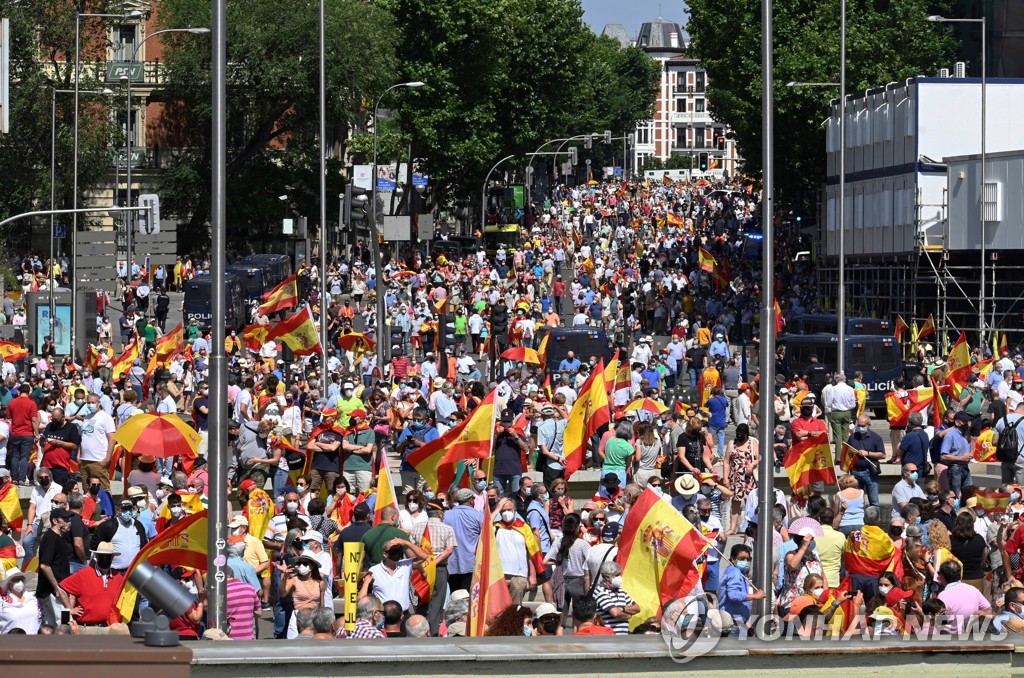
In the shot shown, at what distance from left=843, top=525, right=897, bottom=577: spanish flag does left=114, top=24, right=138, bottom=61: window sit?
233 feet

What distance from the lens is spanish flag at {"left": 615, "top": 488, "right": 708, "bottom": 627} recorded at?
544 inches

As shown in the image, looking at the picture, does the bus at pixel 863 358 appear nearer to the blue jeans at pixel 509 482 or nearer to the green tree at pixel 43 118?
the blue jeans at pixel 509 482

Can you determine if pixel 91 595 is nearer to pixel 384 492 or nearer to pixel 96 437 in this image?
pixel 384 492

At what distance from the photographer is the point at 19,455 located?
24.7 m

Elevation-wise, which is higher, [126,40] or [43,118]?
[126,40]

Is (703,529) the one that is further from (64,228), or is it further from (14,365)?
(64,228)

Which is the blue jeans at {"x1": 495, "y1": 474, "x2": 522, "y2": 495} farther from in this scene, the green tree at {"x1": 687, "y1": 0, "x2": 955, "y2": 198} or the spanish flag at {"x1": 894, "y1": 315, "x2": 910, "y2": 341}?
the green tree at {"x1": 687, "y1": 0, "x2": 955, "y2": 198}

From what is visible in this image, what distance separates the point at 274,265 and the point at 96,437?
39.2 meters

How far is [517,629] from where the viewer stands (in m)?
13.2

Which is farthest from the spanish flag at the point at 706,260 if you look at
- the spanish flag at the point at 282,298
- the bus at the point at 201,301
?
the spanish flag at the point at 282,298

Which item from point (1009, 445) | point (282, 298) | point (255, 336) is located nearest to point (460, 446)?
point (1009, 445)

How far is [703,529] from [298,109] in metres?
58.0

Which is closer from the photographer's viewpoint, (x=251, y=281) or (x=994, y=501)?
(x=994, y=501)

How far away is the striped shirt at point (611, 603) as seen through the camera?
44.5ft
